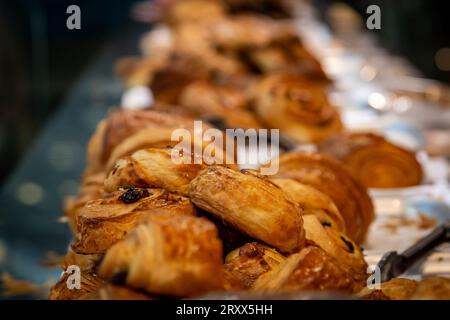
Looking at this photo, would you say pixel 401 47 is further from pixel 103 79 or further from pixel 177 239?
pixel 177 239

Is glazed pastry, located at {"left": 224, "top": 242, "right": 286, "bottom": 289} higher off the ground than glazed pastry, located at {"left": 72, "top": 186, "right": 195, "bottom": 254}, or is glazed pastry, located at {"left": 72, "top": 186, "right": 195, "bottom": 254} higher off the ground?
glazed pastry, located at {"left": 72, "top": 186, "right": 195, "bottom": 254}

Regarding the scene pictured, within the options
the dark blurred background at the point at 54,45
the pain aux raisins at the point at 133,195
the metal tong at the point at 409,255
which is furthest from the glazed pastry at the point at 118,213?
the dark blurred background at the point at 54,45

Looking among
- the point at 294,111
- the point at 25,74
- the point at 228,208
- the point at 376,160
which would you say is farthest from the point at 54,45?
the point at 228,208

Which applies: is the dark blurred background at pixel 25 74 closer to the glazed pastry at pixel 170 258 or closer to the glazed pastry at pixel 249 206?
the glazed pastry at pixel 249 206

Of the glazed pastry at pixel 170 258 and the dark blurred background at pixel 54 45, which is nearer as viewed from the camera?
the glazed pastry at pixel 170 258

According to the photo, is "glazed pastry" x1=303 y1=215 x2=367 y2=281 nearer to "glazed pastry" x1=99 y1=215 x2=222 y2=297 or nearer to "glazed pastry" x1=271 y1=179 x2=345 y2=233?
"glazed pastry" x1=271 y1=179 x2=345 y2=233

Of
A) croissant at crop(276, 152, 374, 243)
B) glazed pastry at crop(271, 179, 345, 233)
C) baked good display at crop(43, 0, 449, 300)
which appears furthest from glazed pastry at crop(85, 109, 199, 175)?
glazed pastry at crop(271, 179, 345, 233)
